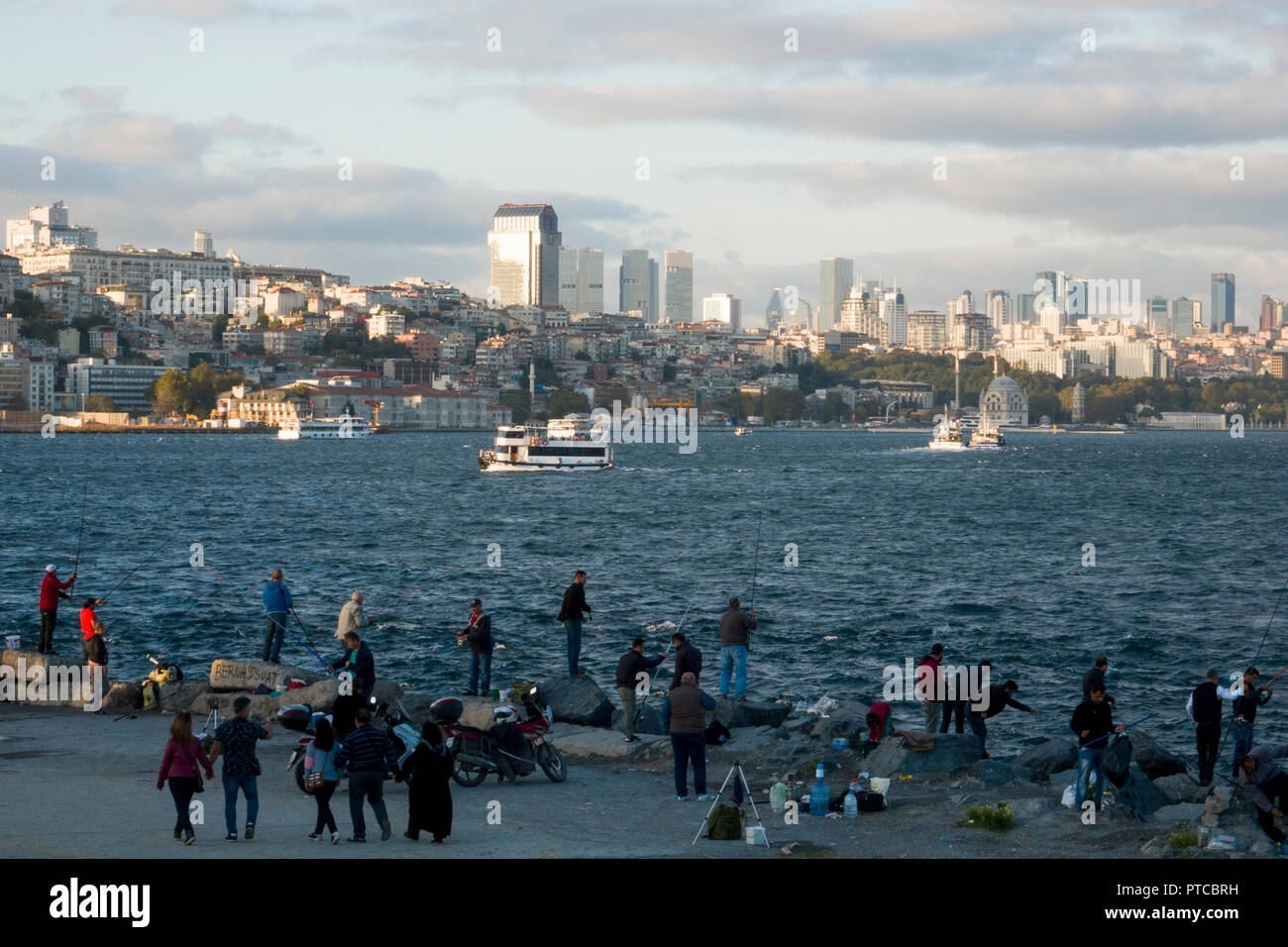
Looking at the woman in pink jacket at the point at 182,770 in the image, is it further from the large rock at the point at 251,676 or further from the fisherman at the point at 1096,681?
the fisherman at the point at 1096,681

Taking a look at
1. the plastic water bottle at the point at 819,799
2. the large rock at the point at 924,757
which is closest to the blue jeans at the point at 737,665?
the large rock at the point at 924,757

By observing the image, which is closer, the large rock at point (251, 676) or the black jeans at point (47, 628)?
the large rock at point (251, 676)

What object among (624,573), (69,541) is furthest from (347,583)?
(69,541)

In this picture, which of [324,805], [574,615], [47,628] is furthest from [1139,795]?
[47,628]

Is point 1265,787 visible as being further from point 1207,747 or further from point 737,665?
point 737,665

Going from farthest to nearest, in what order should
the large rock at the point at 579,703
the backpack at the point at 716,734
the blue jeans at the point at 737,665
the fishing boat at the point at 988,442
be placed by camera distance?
the fishing boat at the point at 988,442
the blue jeans at the point at 737,665
the large rock at the point at 579,703
the backpack at the point at 716,734
